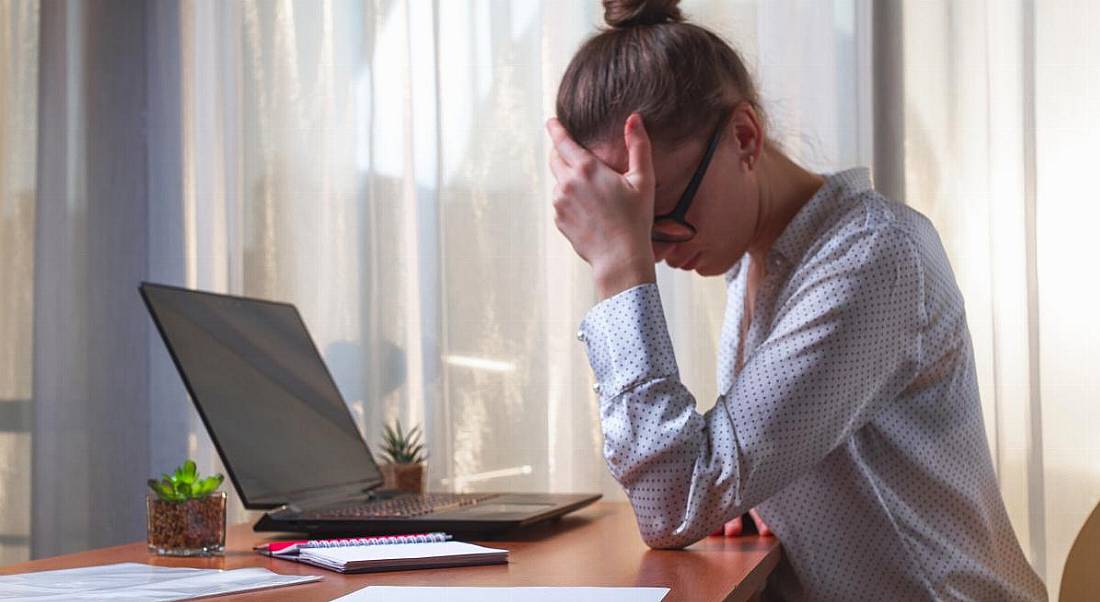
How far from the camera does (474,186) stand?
2127 mm

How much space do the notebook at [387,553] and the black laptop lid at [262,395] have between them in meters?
0.20

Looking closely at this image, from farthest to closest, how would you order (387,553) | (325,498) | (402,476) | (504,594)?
(402,476) → (325,498) → (387,553) → (504,594)

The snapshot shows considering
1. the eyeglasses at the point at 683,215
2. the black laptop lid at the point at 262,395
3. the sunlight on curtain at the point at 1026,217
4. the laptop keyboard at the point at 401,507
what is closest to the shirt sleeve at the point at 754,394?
the eyeglasses at the point at 683,215

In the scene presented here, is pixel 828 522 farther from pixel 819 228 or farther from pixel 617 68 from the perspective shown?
pixel 617 68

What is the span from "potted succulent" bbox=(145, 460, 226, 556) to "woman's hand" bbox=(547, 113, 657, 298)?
41 centimetres

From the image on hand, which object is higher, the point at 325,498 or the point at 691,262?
the point at 691,262

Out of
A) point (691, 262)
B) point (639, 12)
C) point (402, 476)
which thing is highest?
point (639, 12)

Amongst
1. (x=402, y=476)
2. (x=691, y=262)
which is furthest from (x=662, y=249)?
(x=402, y=476)

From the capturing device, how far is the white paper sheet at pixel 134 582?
778 mm

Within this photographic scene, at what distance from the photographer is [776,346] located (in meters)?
1.01

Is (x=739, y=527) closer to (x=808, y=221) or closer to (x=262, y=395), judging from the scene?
(x=808, y=221)

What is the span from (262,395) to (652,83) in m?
0.58

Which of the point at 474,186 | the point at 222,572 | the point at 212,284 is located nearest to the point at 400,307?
the point at 474,186

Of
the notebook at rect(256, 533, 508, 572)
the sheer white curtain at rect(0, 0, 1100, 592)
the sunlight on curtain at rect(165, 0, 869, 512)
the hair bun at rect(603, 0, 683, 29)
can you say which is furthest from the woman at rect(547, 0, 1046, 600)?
the sunlight on curtain at rect(165, 0, 869, 512)
